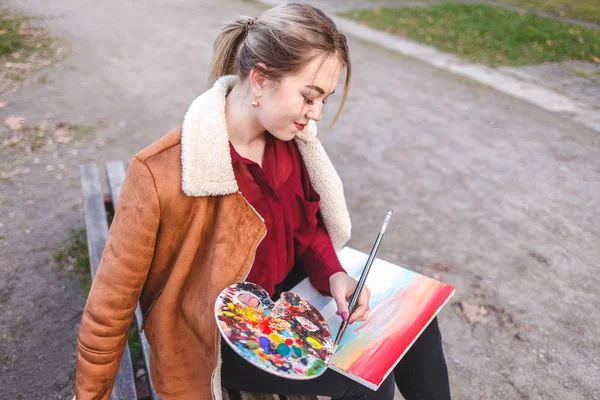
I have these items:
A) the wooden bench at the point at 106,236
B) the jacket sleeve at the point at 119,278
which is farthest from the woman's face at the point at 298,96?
the wooden bench at the point at 106,236

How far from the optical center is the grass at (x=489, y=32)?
7273 millimetres

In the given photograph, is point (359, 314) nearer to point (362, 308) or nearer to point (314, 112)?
point (362, 308)

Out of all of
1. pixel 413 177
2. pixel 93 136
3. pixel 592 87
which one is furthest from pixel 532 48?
pixel 93 136

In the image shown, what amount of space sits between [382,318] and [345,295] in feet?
0.55

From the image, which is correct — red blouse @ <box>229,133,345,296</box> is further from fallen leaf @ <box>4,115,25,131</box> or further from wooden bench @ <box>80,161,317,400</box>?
fallen leaf @ <box>4,115,25,131</box>

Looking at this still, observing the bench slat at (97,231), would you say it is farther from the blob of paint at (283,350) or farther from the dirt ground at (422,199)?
the blob of paint at (283,350)

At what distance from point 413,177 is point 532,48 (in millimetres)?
4726

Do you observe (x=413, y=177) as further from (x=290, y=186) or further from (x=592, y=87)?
(x=592, y=87)

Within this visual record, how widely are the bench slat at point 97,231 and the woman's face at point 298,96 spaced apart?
1.04 meters

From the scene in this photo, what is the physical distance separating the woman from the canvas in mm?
73

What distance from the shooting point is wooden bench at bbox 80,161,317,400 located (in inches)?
69.3

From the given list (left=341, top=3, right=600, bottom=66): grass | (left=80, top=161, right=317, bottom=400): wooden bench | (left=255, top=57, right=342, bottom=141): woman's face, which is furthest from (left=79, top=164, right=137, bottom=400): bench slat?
(left=341, top=3, right=600, bottom=66): grass

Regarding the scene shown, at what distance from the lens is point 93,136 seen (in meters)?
4.38

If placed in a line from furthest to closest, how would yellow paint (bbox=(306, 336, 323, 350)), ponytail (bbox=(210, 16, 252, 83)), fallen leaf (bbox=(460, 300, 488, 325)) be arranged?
1. fallen leaf (bbox=(460, 300, 488, 325))
2. ponytail (bbox=(210, 16, 252, 83))
3. yellow paint (bbox=(306, 336, 323, 350))
